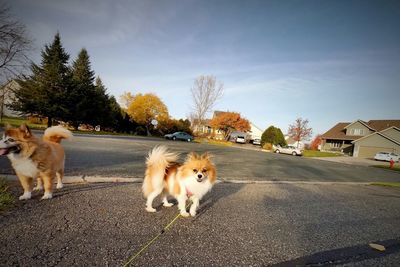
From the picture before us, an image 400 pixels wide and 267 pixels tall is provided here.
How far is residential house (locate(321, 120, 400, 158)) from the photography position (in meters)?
45.4

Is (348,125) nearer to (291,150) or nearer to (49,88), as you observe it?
(291,150)

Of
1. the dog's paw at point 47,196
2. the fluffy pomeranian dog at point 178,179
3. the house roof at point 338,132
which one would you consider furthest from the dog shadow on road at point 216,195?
the house roof at point 338,132

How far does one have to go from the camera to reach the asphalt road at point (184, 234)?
2.61m

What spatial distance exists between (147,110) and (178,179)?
155ft

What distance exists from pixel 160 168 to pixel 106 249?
5.60 feet

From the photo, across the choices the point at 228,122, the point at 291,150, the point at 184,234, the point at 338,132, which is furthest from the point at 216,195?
the point at 338,132

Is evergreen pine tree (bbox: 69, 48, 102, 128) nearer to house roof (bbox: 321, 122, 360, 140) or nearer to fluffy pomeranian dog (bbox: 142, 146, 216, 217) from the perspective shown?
fluffy pomeranian dog (bbox: 142, 146, 216, 217)

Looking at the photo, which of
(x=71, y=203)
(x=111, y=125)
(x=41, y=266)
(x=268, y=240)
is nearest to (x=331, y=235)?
(x=268, y=240)

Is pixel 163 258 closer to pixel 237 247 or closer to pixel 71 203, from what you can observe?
pixel 237 247

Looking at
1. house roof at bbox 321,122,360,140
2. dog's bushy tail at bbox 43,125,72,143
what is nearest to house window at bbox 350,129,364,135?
house roof at bbox 321,122,360,140

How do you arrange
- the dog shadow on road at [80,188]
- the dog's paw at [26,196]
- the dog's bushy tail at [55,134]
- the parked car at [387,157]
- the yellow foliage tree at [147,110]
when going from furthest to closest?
1. the yellow foliage tree at [147,110]
2. the parked car at [387,157]
3. the dog's bushy tail at [55,134]
4. the dog shadow on road at [80,188]
5. the dog's paw at [26,196]

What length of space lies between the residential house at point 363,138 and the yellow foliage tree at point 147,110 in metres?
42.6

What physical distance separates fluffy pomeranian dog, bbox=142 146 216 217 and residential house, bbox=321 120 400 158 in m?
53.3

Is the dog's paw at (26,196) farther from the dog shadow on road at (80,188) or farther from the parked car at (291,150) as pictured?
the parked car at (291,150)
